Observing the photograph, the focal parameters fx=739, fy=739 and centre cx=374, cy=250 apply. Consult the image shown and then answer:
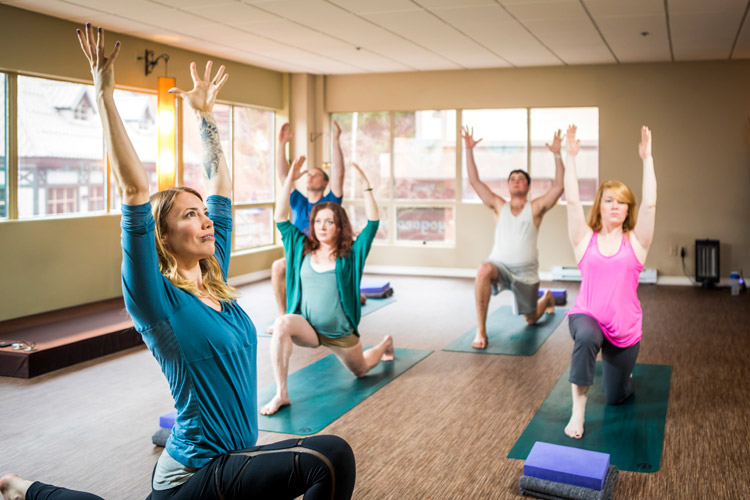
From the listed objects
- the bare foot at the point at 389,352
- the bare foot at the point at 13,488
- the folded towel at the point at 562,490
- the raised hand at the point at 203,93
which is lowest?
the folded towel at the point at 562,490

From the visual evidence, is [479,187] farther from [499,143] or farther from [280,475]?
[280,475]

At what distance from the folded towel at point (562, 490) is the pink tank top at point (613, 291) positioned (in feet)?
2.92

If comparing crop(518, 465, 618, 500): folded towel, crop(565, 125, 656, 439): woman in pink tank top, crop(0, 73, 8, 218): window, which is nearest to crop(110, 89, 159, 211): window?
crop(0, 73, 8, 218): window

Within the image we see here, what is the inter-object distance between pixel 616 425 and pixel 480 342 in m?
1.69

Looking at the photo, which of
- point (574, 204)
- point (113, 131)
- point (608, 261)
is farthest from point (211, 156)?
point (608, 261)

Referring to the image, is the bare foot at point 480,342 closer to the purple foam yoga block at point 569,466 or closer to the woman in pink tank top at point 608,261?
the woman in pink tank top at point 608,261

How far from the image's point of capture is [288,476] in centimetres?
165

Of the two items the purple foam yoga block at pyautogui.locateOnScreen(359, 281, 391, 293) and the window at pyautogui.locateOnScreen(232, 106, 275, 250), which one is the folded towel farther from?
the window at pyautogui.locateOnScreen(232, 106, 275, 250)

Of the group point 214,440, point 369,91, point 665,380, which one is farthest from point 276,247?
point 214,440

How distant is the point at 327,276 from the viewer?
4078 millimetres

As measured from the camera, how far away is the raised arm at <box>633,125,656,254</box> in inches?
133

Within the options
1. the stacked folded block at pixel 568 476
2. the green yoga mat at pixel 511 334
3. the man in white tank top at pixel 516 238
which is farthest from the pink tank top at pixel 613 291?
the man in white tank top at pixel 516 238

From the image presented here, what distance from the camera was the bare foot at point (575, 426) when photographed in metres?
3.34

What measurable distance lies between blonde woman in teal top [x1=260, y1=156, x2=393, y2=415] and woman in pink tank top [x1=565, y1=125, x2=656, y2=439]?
115cm
